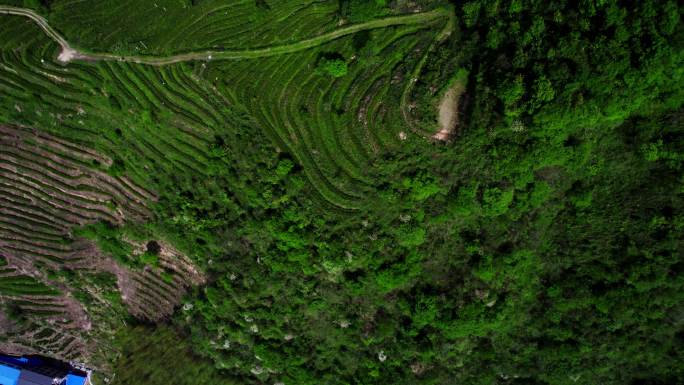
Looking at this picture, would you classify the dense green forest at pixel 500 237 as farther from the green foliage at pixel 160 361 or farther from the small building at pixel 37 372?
the small building at pixel 37 372

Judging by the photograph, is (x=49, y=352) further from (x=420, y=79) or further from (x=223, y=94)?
(x=420, y=79)

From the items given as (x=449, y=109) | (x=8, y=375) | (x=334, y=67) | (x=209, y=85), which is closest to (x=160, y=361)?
(x=8, y=375)

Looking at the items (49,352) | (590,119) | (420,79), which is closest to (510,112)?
(590,119)

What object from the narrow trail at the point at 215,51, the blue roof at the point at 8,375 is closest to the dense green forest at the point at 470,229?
the narrow trail at the point at 215,51

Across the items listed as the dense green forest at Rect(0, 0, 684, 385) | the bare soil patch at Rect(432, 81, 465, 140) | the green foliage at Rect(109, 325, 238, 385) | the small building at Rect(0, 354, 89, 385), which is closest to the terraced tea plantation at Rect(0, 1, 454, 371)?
the dense green forest at Rect(0, 0, 684, 385)

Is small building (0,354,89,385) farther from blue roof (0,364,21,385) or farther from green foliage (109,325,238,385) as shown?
green foliage (109,325,238,385)
